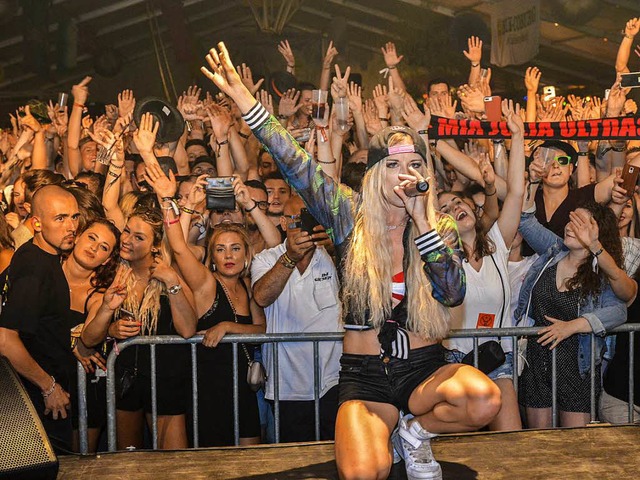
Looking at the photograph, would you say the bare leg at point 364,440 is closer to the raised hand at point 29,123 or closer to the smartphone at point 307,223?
the smartphone at point 307,223

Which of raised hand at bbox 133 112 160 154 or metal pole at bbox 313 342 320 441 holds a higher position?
raised hand at bbox 133 112 160 154

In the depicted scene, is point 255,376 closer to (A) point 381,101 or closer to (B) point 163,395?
(B) point 163,395

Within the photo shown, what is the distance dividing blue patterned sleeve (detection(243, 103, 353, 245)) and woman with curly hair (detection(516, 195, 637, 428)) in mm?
1469

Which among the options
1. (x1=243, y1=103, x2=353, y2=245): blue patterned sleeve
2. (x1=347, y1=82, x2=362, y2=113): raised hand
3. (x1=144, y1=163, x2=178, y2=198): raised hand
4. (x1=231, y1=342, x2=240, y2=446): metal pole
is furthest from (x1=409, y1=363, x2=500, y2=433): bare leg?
(x1=347, y1=82, x2=362, y2=113): raised hand

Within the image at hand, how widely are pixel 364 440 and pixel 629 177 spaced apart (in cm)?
266

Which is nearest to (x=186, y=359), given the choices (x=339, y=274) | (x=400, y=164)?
(x=339, y=274)

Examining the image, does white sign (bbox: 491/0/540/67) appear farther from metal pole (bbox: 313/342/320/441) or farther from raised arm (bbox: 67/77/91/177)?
metal pole (bbox: 313/342/320/441)

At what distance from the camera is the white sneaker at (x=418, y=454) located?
Result: 3586mm

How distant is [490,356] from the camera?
4.21m

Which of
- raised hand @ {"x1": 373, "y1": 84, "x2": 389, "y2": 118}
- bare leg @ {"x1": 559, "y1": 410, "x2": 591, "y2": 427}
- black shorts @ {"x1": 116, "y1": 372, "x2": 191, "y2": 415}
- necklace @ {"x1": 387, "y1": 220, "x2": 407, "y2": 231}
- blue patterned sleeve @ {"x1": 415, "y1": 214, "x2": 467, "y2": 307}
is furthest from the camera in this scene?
raised hand @ {"x1": 373, "y1": 84, "x2": 389, "y2": 118}

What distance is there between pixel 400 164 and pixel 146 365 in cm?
190

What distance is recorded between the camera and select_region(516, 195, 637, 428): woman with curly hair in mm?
4641

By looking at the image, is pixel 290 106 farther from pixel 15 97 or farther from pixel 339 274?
pixel 15 97

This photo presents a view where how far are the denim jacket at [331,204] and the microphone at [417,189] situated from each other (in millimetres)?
220
